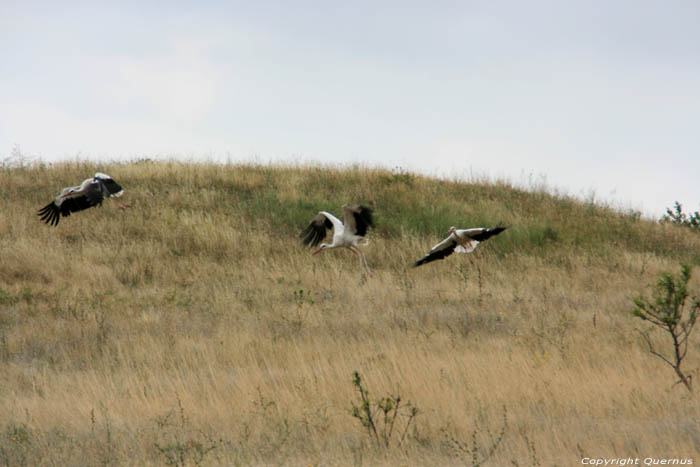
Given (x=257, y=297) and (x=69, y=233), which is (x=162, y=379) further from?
(x=69, y=233)

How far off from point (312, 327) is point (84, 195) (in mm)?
6375

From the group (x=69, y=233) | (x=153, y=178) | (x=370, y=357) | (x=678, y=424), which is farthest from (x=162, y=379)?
(x=153, y=178)

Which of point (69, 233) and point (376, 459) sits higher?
point (376, 459)

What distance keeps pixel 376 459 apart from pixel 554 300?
6695mm

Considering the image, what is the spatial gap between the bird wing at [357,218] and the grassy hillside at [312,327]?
92 cm

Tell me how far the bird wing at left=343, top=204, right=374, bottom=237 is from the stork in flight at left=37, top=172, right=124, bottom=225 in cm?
435

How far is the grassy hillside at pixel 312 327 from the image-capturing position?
4.97m

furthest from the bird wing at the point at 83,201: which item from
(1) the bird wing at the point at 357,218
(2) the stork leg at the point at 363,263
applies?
(2) the stork leg at the point at 363,263

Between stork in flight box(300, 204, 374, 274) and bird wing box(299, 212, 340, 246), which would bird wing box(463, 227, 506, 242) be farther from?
bird wing box(299, 212, 340, 246)

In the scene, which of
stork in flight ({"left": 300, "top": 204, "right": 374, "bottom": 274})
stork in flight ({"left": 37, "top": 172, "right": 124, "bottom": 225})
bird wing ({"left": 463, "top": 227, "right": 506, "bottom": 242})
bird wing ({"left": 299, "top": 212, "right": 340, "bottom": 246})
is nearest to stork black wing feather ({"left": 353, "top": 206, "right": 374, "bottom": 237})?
stork in flight ({"left": 300, "top": 204, "right": 374, "bottom": 274})

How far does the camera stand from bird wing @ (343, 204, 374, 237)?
35.7ft

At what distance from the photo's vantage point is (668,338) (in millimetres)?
7840

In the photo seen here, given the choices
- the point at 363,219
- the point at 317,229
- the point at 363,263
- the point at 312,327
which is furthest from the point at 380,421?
the point at 317,229

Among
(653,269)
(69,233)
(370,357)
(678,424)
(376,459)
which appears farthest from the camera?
(69,233)
